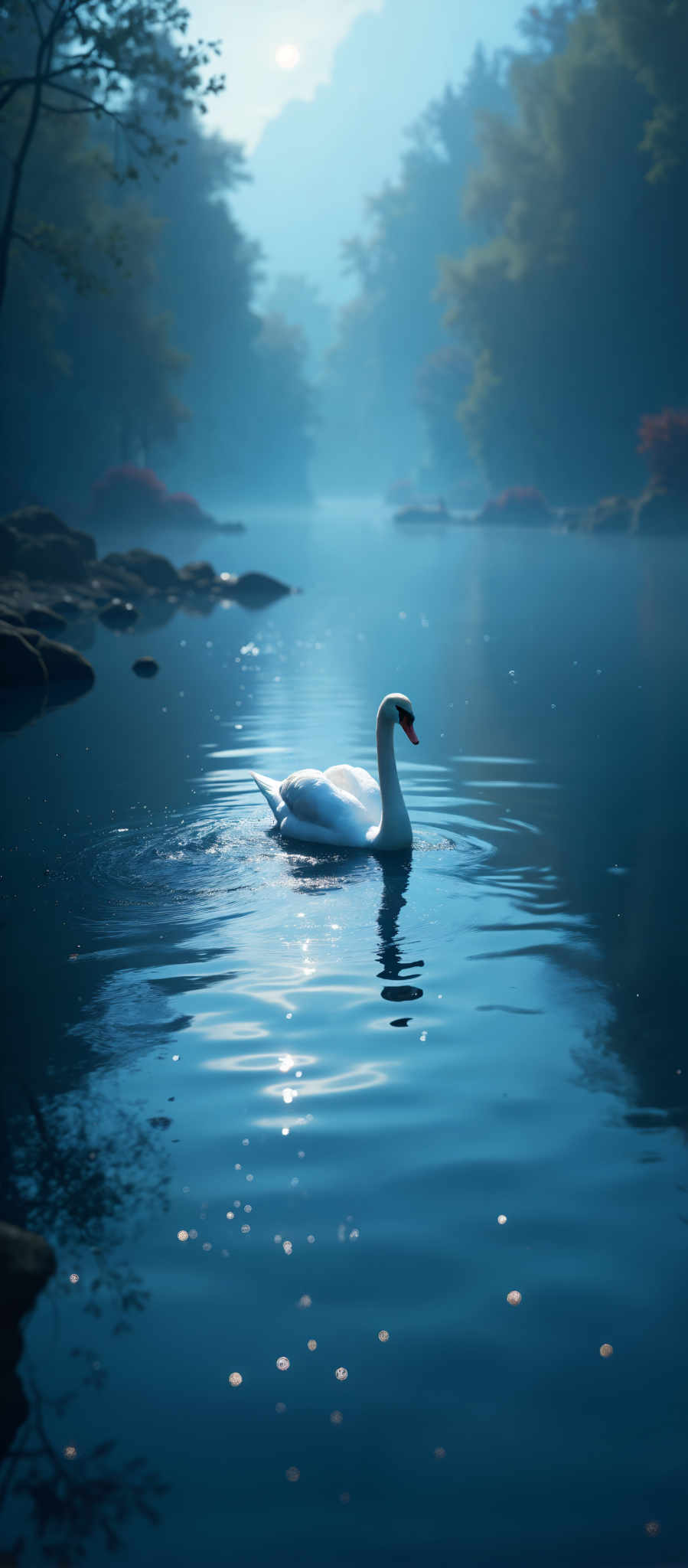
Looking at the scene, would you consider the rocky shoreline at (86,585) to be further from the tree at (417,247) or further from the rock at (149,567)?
the tree at (417,247)

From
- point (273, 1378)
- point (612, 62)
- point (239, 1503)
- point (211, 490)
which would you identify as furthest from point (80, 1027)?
point (211, 490)

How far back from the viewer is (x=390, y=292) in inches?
4444

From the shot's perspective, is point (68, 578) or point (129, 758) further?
point (68, 578)

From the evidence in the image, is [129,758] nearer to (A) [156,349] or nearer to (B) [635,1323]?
(B) [635,1323]

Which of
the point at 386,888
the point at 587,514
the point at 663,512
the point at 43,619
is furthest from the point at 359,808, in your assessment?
the point at 587,514

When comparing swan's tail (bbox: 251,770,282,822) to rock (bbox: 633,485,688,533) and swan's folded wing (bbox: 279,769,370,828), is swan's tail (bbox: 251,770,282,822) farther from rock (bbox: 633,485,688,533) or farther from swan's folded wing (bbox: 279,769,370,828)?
rock (bbox: 633,485,688,533)

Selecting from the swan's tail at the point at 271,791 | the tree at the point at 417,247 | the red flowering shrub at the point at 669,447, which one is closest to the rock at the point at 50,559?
the swan's tail at the point at 271,791

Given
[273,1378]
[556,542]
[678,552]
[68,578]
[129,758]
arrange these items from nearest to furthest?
[273,1378] < [129,758] < [68,578] < [678,552] < [556,542]

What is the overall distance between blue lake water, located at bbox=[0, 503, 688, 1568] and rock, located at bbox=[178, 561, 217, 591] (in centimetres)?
2191

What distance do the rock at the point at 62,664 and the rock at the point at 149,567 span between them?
577 inches

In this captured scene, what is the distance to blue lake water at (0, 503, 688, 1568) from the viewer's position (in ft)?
11.7

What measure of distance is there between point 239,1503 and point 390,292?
117m

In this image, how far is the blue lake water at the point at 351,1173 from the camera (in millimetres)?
3553

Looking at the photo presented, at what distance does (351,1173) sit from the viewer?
199 inches
